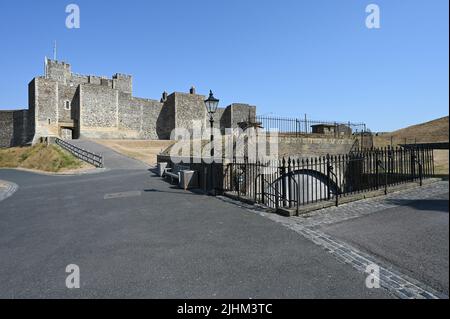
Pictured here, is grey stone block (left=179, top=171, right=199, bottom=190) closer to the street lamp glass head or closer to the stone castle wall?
the street lamp glass head

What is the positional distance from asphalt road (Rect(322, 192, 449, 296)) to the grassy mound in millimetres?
22619

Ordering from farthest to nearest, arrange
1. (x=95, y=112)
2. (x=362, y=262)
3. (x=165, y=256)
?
1. (x=95, y=112)
2. (x=165, y=256)
3. (x=362, y=262)

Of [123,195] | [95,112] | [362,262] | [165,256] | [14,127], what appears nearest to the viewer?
[362,262]

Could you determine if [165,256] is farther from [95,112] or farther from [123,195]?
[95,112]

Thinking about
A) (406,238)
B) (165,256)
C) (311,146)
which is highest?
(311,146)

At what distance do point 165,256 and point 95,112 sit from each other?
45518 mm

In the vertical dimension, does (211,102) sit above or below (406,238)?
above

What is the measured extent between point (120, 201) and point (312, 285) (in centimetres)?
798

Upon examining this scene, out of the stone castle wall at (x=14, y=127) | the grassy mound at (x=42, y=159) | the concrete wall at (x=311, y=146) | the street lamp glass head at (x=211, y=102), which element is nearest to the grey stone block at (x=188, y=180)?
the street lamp glass head at (x=211, y=102)

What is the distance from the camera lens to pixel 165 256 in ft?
16.3

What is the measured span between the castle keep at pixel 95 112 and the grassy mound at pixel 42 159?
7.37 metres

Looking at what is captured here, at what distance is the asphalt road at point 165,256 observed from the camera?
3.82 meters

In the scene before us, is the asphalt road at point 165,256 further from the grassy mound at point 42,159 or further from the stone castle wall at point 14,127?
the stone castle wall at point 14,127

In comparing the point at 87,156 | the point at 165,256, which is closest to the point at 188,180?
the point at 165,256
